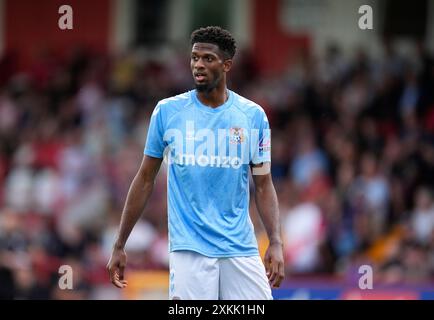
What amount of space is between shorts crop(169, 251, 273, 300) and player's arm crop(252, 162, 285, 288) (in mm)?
79

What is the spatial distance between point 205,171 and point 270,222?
23.5 inches

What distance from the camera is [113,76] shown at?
21188mm

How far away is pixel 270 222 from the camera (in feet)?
29.1

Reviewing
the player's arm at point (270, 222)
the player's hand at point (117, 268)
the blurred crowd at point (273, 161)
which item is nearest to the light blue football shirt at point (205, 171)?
the player's arm at point (270, 222)

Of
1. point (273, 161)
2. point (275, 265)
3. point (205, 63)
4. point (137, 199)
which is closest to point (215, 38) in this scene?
point (205, 63)

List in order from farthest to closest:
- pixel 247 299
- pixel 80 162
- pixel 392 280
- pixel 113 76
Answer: pixel 113 76 < pixel 80 162 < pixel 392 280 < pixel 247 299

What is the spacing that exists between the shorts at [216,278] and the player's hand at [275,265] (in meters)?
0.05

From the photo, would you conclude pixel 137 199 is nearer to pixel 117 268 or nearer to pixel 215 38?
pixel 117 268

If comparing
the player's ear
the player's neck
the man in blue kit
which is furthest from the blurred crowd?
the player's ear

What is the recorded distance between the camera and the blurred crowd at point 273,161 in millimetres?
15953

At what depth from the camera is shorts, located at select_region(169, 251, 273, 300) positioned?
28.2 feet

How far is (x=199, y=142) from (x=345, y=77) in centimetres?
1146

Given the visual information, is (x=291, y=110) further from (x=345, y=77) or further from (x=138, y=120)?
(x=138, y=120)
